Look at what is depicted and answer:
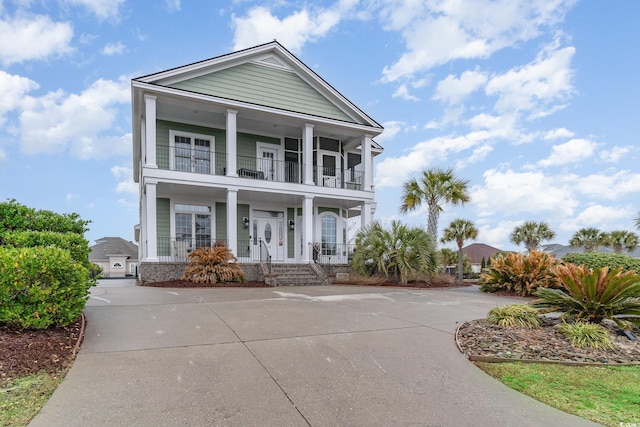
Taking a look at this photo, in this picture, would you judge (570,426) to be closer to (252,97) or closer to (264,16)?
(264,16)

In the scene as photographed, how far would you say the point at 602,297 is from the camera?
20.4 ft

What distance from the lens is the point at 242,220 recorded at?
1739cm

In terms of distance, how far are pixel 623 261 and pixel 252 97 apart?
1570cm

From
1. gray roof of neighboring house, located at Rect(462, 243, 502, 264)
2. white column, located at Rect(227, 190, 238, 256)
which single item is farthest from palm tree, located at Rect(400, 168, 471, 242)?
gray roof of neighboring house, located at Rect(462, 243, 502, 264)

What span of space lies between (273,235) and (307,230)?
255cm

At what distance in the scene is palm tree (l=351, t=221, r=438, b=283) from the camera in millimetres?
14555

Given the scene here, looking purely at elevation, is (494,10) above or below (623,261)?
above

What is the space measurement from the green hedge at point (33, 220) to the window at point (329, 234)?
40.0 feet

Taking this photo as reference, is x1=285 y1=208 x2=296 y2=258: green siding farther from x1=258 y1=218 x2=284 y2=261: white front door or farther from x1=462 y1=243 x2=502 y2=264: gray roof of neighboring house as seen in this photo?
x1=462 y1=243 x2=502 y2=264: gray roof of neighboring house

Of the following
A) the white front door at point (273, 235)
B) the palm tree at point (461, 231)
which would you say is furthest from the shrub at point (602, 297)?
the palm tree at point (461, 231)

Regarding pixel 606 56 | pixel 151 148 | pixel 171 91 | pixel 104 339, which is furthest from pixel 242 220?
pixel 606 56

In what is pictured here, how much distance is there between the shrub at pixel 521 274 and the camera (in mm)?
11547

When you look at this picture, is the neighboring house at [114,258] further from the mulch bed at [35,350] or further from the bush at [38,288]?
the mulch bed at [35,350]

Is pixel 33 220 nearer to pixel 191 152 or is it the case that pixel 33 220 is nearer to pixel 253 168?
pixel 191 152
